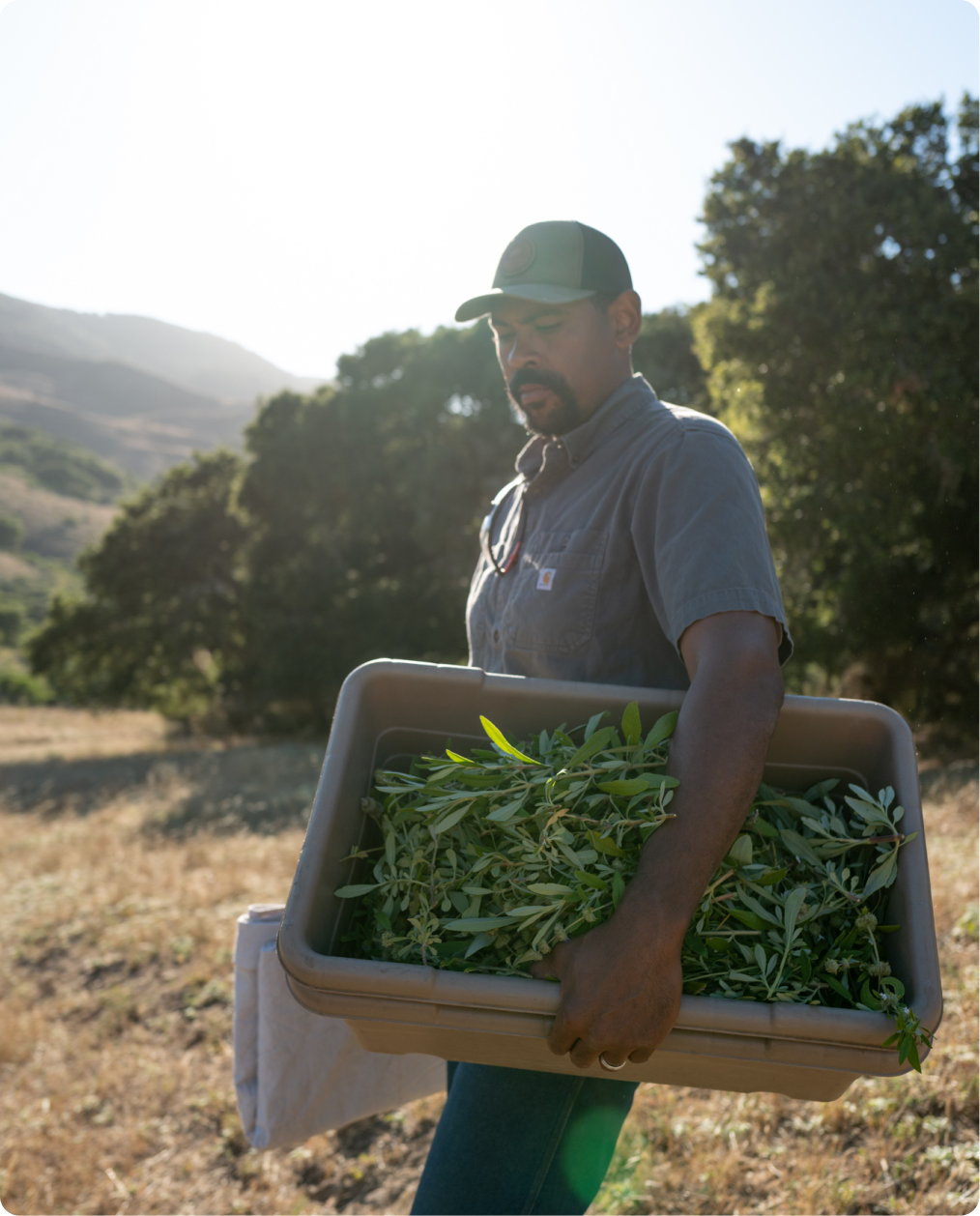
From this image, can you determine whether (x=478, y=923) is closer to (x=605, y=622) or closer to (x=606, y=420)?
(x=605, y=622)

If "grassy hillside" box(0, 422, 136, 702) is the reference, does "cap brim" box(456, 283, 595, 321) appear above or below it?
above

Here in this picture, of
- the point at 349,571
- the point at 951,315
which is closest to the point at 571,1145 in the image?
the point at 951,315

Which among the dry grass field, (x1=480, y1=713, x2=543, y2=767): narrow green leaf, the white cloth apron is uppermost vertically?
(x1=480, y1=713, x2=543, y2=767): narrow green leaf

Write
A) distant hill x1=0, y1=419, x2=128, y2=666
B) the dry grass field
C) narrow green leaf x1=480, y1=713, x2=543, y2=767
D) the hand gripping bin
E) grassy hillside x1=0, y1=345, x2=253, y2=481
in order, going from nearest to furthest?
the hand gripping bin
narrow green leaf x1=480, y1=713, x2=543, y2=767
the dry grass field
distant hill x1=0, y1=419, x2=128, y2=666
grassy hillside x1=0, y1=345, x2=253, y2=481

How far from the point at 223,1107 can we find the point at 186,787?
8.39 m

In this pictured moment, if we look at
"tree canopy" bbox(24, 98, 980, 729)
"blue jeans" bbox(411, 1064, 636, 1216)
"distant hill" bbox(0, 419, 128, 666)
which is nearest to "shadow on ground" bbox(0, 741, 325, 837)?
"tree canopy" bbox(24, 98, 980, 729)

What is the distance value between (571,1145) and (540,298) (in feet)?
5.21

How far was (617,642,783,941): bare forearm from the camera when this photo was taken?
1.14 meters

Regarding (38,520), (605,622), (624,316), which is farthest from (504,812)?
(38,520)

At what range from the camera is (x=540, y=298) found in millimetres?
1689

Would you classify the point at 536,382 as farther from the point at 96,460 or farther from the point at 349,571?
the point at 96,460

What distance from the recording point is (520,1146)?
1.42 metres

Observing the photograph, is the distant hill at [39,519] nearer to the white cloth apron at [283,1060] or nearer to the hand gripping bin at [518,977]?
the white cloth apron at [283,1060]

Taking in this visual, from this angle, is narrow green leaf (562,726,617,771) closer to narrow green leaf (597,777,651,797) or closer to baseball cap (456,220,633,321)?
narrow green leaf (597,777,651,797)
